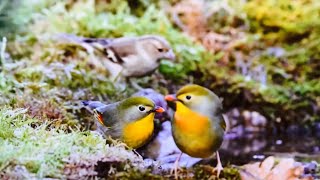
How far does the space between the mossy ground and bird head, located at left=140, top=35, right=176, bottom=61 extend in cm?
16

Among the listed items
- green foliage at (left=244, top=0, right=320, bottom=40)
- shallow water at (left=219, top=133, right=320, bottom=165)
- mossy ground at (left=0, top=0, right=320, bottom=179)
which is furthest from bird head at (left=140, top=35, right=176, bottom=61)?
green foliage at (left=244, top=0, right=320, bottom=40)

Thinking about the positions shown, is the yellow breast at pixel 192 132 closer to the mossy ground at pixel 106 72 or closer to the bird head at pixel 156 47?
the mossy ground at pixel 106 72

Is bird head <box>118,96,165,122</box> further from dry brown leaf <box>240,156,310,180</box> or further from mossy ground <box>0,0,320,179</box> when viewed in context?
dry brown leaf <box>240,156,310,180</box>

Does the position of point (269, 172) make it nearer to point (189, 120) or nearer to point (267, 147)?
point (189, 120)

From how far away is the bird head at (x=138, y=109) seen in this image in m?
1.28

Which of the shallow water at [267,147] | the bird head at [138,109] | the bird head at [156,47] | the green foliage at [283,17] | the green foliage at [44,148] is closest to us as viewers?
the green foliage at [44,148]

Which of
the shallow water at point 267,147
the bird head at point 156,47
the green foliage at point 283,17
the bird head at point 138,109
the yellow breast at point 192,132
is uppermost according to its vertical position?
the green foliage at point 283,17

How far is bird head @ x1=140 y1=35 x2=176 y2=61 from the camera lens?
2.14m

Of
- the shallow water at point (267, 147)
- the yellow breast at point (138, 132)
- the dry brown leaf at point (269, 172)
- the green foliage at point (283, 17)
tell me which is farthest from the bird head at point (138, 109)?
the green foliage at point (283, 17)

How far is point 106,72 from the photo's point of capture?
2.23 meters

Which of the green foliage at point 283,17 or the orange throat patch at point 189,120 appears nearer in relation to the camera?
the orange throat patch at point 189,120

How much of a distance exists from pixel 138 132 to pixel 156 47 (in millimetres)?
919

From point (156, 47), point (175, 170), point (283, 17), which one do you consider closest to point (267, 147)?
point (156, 47)

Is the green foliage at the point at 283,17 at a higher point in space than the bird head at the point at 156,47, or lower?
higher
